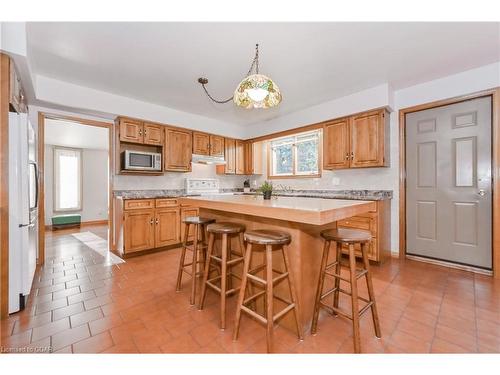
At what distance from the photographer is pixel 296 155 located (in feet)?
16.0

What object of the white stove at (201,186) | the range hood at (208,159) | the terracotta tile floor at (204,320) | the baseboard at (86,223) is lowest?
the terracotta tile floor at (204,320)

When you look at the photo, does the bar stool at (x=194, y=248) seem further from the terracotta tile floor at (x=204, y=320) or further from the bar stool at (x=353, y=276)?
the bar stool at (x=353, y=276)

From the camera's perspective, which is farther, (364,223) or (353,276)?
(364,223)

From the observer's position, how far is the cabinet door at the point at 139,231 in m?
3.50

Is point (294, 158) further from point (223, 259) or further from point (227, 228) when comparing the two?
point (223, 259)

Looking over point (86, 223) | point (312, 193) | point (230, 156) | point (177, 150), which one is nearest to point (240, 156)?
point (230, 156)

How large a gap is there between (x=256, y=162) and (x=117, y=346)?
434 centimetres

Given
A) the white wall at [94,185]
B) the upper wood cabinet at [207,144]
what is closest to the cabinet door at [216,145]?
the upper wood cabinet at [207,144]

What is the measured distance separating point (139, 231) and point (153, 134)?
1676 millimetres

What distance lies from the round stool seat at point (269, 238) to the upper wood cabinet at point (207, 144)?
10.7ft

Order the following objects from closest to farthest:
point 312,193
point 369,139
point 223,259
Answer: point 223,259 < point 369,139 < point 312,193

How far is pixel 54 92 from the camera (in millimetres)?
3045
